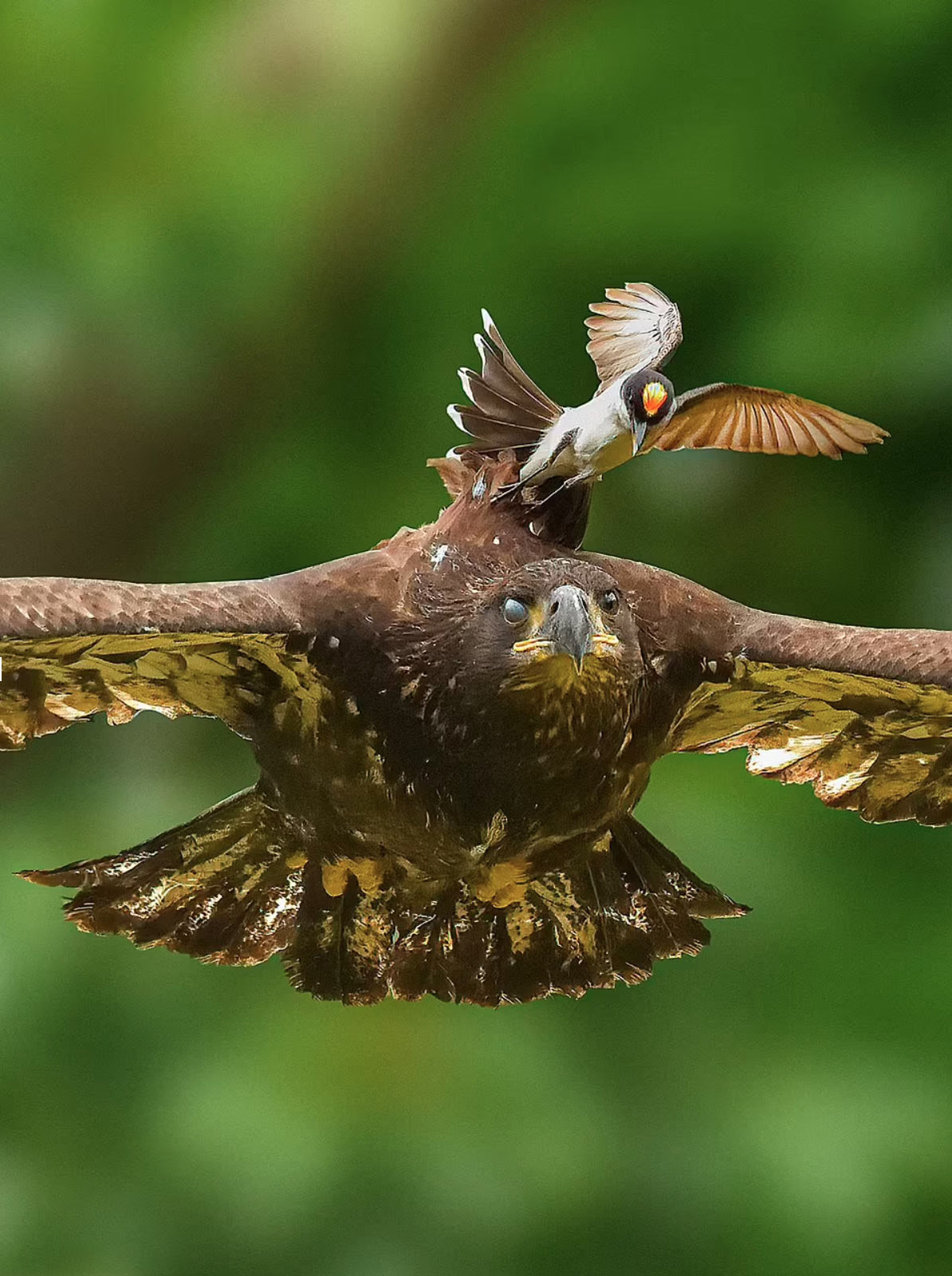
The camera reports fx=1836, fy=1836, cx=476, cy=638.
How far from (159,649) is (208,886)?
0.31 meters

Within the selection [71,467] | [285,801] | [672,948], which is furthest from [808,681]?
[71,467]

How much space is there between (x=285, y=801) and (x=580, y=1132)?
1.38m

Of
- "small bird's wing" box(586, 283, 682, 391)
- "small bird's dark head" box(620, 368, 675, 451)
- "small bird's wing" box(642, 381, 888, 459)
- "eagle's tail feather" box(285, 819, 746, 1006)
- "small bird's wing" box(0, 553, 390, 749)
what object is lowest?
"eagle's tail feather" box(285, 819, 746, 1006)

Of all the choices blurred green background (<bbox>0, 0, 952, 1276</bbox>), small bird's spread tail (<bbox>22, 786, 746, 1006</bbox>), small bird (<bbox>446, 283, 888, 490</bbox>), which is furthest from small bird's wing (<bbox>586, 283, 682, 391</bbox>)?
blurred green background (<bbox>0, 0, 952, 1276</bbox>)

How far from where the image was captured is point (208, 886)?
1666mm

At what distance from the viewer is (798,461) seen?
2771 mm

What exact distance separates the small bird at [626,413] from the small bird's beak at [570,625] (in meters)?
0.14

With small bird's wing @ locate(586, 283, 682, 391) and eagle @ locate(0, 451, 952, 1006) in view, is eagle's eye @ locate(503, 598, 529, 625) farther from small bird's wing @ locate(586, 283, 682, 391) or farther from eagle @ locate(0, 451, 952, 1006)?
small bird's wing @ locate(586, 283, 682, 391)

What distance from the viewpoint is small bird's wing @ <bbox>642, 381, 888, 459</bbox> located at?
1561mm

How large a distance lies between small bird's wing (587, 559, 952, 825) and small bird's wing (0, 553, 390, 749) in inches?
10.4

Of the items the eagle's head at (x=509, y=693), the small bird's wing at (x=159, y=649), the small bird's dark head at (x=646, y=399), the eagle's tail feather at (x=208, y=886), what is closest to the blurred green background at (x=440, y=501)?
the eagle's tail feather at (x=208, y=886)

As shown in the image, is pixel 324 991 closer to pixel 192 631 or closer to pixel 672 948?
pixel 672 948

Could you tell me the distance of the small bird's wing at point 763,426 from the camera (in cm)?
156

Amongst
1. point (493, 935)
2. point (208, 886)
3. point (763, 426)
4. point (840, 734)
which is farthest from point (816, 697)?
point (208, 886)
